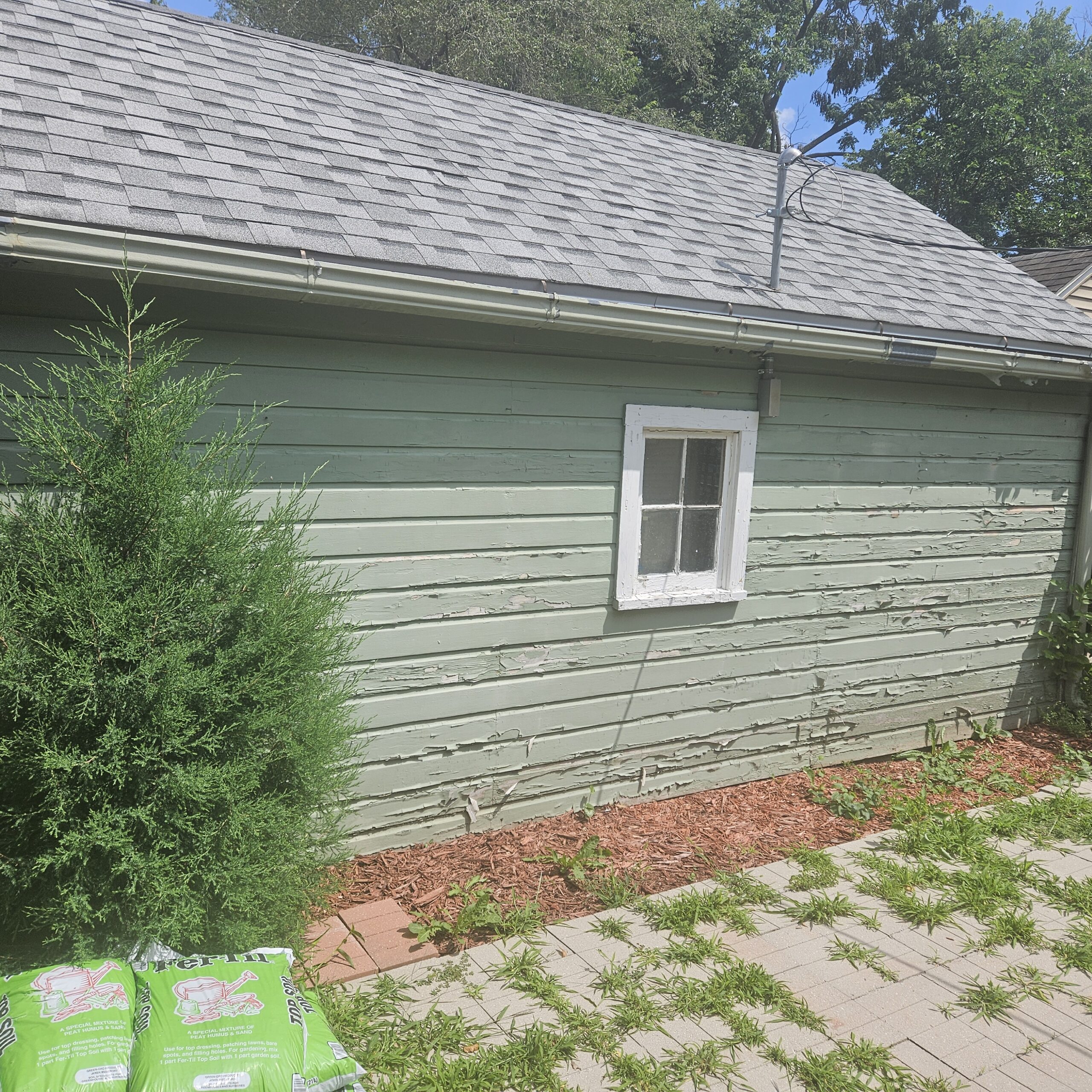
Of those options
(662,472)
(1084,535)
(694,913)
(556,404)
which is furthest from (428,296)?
(1084,535)

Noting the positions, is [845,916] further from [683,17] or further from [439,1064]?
[683,17]

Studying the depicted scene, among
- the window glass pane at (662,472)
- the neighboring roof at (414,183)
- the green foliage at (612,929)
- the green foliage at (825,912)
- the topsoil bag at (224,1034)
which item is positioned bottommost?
the green foliage at (612,929)

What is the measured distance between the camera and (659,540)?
5.02 metres

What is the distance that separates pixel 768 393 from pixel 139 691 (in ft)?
12.2

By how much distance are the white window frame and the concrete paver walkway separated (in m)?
1.61

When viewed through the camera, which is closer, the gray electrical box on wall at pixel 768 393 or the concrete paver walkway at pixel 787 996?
the concrete paver walkway at pixel 787 996

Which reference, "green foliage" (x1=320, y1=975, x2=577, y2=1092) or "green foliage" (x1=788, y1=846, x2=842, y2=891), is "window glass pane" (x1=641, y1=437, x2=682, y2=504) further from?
"green foliage" (x1=320, y1=975, x2=577, y2=1092)

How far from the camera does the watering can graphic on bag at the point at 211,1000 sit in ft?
7.79

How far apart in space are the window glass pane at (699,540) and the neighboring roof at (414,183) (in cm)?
114

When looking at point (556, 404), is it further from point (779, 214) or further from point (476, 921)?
point (476, 921)

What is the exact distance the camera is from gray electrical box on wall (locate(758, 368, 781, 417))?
506 centimetres

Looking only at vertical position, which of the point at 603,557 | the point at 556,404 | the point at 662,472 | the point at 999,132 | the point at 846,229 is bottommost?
the point at 603,557

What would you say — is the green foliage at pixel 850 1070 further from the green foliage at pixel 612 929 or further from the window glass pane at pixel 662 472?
the window glass pane at pixel 662 472

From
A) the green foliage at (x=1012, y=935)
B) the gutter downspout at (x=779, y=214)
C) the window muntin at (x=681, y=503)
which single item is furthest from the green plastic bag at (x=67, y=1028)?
the gutter downspout at (x=779, y=214)
